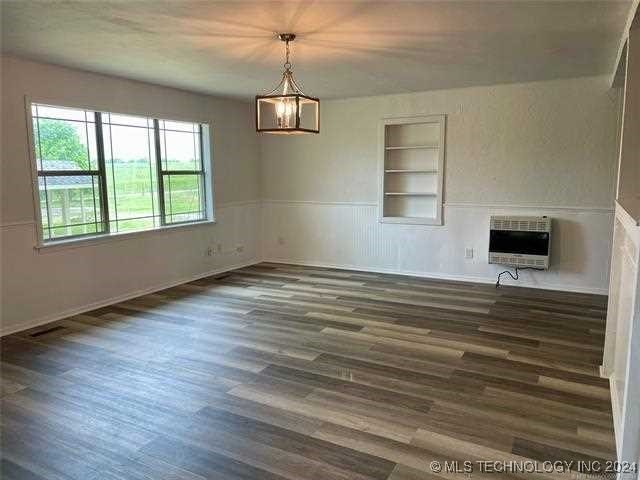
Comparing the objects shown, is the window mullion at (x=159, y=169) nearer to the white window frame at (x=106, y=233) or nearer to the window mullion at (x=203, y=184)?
the white window frame at (x=106, y=233)

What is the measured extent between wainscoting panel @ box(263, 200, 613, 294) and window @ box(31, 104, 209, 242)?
4.78 ft

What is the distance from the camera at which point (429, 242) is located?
19.5 ft

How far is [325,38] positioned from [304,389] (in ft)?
8.10

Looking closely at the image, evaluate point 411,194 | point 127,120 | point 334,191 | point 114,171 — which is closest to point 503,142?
point 411,194

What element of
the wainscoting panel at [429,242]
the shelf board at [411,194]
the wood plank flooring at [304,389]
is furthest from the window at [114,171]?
the shelf board at [411,194]

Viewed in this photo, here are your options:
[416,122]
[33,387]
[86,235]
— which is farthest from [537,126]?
[33,387]

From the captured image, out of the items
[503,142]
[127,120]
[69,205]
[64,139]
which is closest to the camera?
[64,139]

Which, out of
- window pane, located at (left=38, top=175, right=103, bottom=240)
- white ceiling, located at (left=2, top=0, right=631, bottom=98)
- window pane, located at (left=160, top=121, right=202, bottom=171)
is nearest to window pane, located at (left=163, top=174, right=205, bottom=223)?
window pane, located at (left=160, top=121, right=202, bottom=171)

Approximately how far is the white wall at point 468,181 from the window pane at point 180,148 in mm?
1298

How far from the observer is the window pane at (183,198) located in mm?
5586

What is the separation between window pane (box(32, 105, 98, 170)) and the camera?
4.17 m

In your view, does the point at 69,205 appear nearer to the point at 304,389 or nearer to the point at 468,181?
the point at 304,389

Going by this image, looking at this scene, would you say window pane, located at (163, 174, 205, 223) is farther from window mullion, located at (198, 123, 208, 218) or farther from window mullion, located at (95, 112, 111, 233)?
window mullion, located at (95, 112, 111, 233)

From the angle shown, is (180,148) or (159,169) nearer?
(159,169)
